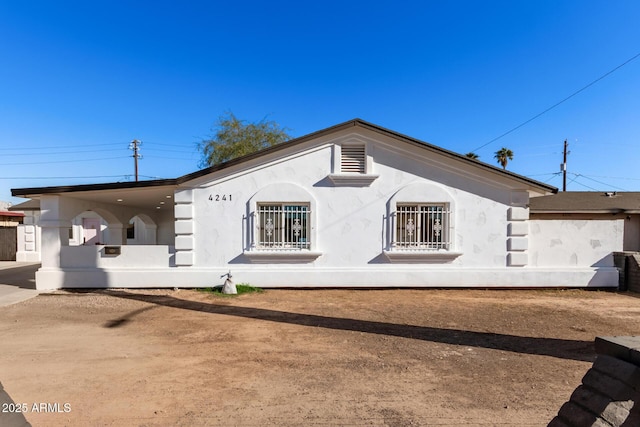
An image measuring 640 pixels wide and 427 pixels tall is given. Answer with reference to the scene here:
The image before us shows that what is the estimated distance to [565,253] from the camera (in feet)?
32.0

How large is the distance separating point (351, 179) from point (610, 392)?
781 centimetres

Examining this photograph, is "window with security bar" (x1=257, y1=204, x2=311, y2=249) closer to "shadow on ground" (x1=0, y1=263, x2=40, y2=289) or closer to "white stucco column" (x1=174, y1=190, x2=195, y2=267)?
"white stucco column" (x1=174, y1=190, x2=195, y2=267)

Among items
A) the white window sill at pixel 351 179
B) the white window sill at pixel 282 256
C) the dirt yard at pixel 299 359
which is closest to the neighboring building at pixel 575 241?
the dirt yard at pixel 299 359

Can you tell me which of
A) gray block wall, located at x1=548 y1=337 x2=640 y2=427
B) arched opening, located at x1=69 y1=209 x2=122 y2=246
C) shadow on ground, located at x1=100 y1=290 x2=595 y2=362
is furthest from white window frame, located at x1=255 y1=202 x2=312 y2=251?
arched opening, located at x1=69 y1=209 x2=122 y2=246

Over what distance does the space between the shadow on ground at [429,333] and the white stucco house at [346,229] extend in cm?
231

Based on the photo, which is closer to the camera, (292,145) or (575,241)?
(292,145)

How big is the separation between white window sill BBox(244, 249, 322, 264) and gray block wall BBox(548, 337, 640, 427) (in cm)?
742

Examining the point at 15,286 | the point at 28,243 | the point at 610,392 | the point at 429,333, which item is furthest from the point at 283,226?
the point at 28,243

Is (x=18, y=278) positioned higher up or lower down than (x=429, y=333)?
lower down

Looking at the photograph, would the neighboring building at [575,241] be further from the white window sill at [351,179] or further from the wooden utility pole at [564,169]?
the wooden utility pole at [564,169]

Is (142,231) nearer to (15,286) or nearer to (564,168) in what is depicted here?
(15,286)

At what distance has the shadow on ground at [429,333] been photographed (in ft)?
16.1

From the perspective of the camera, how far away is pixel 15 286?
10102 millimetres

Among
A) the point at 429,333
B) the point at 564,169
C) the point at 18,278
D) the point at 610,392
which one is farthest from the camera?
the point at 564,169
